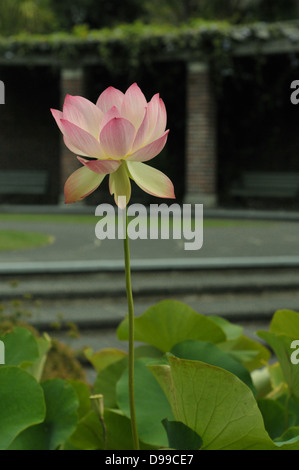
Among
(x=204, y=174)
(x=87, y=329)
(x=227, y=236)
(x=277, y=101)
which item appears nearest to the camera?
(x=87, y=329)

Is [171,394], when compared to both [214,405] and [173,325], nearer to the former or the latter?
[214,405]

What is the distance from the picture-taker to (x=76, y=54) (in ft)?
40.5

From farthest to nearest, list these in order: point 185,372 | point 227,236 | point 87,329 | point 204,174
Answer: point 204,174, point 227,236, point 87,329, point 185,372

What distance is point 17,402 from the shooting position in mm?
588

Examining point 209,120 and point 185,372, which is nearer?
point 185,372

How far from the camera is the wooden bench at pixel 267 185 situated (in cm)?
1256

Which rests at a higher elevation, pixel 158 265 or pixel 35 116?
pixel 35 116

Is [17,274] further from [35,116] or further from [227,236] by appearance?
[35,116]

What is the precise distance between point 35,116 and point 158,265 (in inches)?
440

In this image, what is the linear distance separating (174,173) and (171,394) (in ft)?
45.6

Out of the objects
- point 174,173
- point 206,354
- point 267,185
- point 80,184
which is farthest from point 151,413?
point 174,173

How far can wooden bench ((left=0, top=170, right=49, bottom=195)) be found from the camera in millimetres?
13938

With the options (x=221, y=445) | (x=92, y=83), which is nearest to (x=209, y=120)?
(x=92, y=83)
